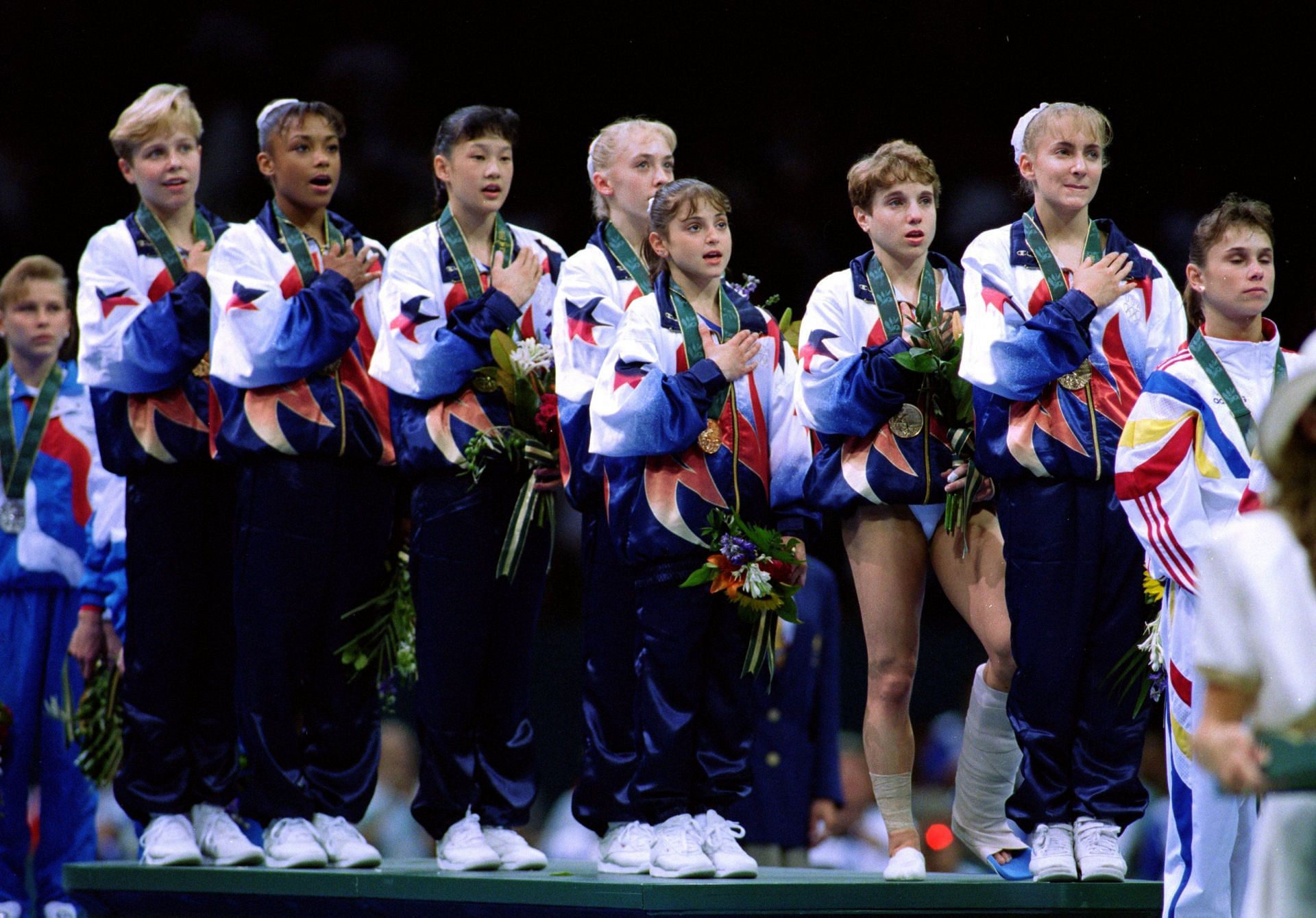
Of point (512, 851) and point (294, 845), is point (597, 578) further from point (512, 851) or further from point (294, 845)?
point (294, 845)

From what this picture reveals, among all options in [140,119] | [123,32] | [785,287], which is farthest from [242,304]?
[123,32]

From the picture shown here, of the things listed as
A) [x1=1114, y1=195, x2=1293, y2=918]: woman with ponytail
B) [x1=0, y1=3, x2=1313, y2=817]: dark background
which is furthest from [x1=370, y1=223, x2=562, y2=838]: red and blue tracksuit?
[x1=0, y1=3, x2=1313, y2=817]: dark background

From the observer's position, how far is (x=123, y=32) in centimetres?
903

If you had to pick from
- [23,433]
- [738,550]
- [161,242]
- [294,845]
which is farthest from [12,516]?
[738,550]

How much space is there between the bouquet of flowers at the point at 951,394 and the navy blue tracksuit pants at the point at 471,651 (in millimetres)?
1343

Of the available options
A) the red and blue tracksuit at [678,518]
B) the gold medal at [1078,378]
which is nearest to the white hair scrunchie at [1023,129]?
the gold medal at [1078,378]

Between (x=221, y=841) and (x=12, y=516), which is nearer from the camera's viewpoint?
(x=221, y=841)

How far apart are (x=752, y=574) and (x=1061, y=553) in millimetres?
838

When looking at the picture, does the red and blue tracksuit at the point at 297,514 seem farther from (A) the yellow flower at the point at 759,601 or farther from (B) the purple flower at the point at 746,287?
(A) the yellow flower at the point at 759,601

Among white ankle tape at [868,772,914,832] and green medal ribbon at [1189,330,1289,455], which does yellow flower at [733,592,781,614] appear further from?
green medal ribbon at [1189,330,1289,455]

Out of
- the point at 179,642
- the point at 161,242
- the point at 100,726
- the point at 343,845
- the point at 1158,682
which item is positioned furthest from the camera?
the point at 100,726

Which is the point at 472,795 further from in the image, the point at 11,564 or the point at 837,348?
the point at 11,564

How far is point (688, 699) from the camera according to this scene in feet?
15.7

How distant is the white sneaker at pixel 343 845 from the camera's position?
5.34m
